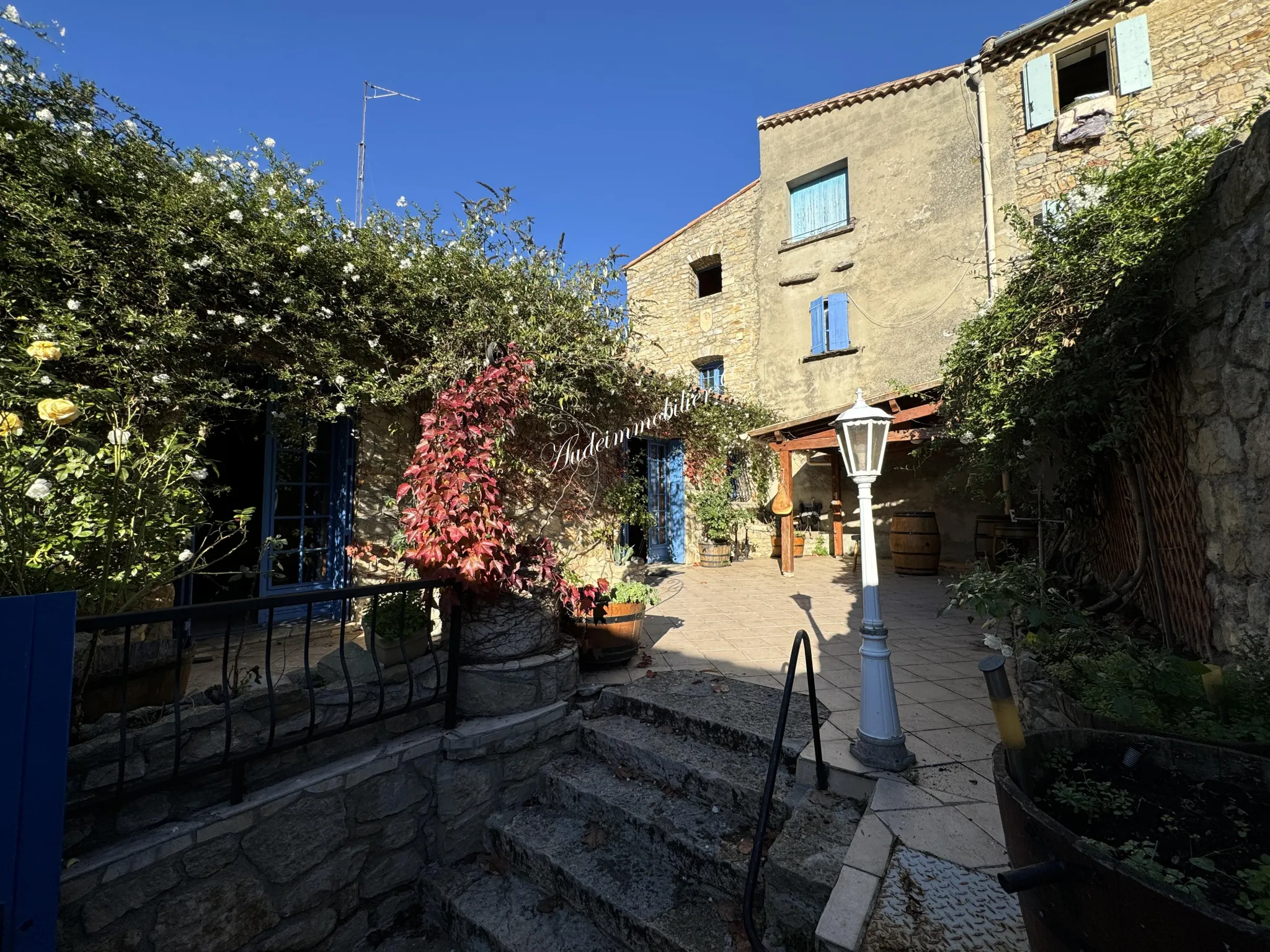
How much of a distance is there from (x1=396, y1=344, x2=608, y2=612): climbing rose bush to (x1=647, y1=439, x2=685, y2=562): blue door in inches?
200

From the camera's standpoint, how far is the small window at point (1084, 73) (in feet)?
24.4

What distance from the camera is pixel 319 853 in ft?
7.37

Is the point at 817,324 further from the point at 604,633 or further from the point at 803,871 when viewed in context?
the point at 803,871

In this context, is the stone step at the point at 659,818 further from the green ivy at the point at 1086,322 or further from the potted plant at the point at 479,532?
the green ivy at the point at 1086,322

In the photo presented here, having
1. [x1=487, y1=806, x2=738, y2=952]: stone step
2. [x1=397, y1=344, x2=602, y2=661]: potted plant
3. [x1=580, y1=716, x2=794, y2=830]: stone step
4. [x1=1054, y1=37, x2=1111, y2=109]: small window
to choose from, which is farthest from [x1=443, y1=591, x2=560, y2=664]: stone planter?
[x1=1054, y1=37, x2=1111, y2=109]: small window

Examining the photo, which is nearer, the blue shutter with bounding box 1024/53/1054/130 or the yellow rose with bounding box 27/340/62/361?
the yellow rose with bounding box 27/340/62/361

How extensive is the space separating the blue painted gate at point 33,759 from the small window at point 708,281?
1135cm

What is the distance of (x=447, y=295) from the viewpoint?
3.87 metres

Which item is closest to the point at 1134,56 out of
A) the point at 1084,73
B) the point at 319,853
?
the point at 1084,73

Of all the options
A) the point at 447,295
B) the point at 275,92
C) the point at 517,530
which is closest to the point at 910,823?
the point at 517,530

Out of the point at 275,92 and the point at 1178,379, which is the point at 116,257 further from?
the point at 1178,379

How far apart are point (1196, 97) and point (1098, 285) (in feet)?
23.9

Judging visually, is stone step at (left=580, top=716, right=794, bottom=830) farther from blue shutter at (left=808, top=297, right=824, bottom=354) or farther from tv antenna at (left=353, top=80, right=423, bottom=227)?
blue shutter at (left=808, top=297, right=824, bottom=354)

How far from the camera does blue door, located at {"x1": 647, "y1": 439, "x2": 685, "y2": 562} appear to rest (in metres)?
8.01
